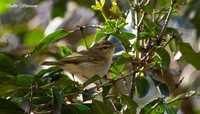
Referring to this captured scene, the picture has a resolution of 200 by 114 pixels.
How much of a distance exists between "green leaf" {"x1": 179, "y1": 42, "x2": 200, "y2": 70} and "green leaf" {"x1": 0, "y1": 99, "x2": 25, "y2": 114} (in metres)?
0.80

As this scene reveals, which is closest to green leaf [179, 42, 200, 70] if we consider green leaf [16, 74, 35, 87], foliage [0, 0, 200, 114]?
foliage [0, 0, 200, 114]

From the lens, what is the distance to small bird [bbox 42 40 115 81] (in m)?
2.79

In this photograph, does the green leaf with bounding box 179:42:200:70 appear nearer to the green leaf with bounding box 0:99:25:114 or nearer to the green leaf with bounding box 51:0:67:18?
the green leaf with bounding box 0:99:25:114

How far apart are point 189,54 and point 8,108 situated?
2.90 feet

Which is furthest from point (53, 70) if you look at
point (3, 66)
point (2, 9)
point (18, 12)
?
point (18, 12)

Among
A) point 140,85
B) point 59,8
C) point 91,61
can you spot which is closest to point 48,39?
point 140,85

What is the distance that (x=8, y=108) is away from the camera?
205cm

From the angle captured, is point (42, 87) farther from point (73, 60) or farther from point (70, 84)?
point (73, 60)

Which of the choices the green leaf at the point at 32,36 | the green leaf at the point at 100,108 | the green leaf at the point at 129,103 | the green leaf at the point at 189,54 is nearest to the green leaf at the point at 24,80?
the green leaf at the point at 100,108

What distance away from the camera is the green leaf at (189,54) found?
7.91 ft

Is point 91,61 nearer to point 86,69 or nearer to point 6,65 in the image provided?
point 86,69

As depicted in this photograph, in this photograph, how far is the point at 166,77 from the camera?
4129 mm

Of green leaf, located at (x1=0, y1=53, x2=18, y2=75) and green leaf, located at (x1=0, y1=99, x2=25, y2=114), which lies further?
green leaf, located at (x1=0, y1=53, x2=18, y2=75)

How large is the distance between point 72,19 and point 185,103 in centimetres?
170
